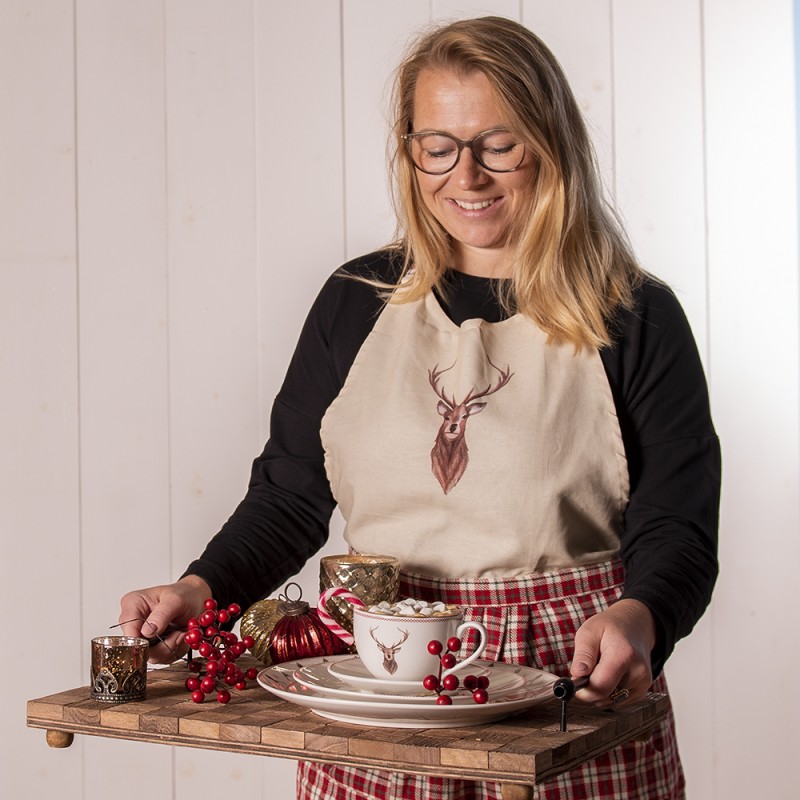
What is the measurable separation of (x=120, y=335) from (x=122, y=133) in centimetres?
36

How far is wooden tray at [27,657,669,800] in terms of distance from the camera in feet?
2.72

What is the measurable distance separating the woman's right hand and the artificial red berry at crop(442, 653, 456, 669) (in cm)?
29

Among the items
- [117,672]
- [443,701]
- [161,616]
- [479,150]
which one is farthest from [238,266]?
[443,701]

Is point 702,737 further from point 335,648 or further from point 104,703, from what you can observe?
point 104,703

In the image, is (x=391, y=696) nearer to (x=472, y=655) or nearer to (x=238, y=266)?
(x=472, y=655)

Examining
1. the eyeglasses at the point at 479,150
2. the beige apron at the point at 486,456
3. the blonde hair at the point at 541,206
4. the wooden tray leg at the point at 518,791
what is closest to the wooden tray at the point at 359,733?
the wooden tray leg at the point at 518,791

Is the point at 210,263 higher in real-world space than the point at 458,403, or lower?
higher

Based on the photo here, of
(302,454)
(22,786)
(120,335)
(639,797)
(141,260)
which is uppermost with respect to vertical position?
(141,260)

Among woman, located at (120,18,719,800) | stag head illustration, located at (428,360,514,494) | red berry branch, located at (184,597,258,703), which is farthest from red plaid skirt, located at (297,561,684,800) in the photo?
red berry branch, located at (184,597,258,703)

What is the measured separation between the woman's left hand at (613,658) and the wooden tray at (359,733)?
1 centimetres

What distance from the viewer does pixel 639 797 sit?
1.20m

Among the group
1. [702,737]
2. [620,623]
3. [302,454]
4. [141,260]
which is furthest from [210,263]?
[620,623]

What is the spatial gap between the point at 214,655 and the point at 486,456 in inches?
14.0

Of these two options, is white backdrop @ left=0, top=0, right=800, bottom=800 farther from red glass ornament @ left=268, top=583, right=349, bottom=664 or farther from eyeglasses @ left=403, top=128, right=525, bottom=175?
red glass ornament @ left=268, top=583, right=349, bottom=664
